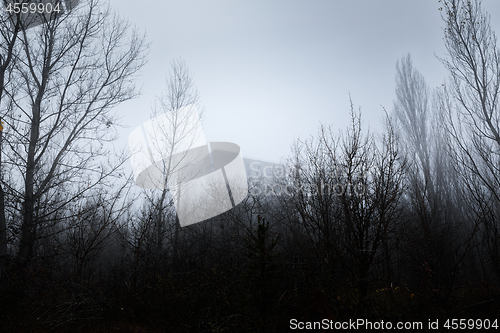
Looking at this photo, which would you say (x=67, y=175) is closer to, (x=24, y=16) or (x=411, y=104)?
(x=24, y=16)

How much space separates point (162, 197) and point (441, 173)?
1514 cm

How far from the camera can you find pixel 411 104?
17.1 metres

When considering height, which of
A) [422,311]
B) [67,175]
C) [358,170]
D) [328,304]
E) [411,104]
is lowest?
[422,311]

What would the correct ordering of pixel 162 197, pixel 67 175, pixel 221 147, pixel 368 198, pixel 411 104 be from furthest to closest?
pixel 411 104
pixel 221 147
pixel 162 197
pixel 67 175
pixel 368 198

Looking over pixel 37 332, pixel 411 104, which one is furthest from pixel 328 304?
pixel 411 104

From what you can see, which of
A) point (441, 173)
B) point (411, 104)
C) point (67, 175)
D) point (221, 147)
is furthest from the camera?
point (411, 104)

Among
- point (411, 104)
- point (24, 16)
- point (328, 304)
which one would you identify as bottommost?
point (328, 304)

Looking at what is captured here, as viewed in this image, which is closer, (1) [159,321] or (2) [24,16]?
(1) [159,321]

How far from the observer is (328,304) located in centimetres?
442

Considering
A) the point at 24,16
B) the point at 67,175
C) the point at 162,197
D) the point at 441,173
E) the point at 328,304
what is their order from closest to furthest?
the point at 328,304 → the point at 24,16 → the point at 67,175 → the point at 162,197 → the point at 441,173

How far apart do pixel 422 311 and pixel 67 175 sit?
8.62 m

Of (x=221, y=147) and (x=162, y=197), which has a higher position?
(x=221, y=147)

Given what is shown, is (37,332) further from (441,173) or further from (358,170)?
(441,173)

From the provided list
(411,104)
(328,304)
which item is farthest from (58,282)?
(411,104)
